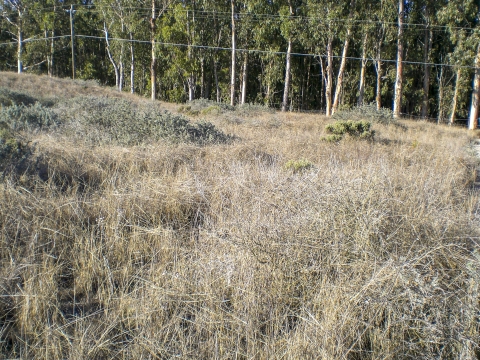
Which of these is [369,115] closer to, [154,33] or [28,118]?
[28,118]

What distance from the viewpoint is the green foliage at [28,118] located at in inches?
280

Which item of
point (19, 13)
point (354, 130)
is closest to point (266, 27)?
point (354, 130)

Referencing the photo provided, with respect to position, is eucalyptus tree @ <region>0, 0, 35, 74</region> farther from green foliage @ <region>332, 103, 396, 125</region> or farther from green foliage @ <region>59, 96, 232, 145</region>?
green foliage @ <region>59, 96, 232, 145</region>

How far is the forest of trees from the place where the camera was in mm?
22797

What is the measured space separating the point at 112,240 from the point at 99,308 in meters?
0.77

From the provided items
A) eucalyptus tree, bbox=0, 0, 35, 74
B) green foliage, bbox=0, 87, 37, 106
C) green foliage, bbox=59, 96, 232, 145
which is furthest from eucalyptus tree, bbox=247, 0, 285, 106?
eucalyptus tree, bbox=0, 0, 35, 74

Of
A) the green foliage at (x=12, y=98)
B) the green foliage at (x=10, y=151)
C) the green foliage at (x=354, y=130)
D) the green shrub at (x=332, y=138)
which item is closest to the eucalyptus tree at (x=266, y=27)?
the green foliage at (x=354, y=130)

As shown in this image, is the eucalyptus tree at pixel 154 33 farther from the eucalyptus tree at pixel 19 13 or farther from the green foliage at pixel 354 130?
the green foliage at pixel 354 130

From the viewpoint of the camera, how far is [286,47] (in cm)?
3022

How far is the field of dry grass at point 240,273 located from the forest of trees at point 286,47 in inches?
805

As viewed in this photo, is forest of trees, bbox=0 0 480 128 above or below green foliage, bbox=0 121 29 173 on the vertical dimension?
above

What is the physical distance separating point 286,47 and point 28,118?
25997 mm

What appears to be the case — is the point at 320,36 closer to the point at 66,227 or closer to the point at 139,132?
the point at 139,132

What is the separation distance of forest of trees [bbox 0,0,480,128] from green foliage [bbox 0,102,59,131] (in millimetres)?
16418
